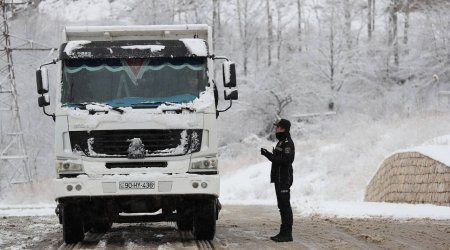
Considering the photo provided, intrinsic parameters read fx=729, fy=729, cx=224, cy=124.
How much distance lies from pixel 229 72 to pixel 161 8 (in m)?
50.0

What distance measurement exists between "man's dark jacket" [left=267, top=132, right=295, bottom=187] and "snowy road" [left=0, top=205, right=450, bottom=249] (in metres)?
0.94

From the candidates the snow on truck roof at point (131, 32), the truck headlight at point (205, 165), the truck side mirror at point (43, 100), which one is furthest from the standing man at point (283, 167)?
the truck side mirror at point (43, 100)

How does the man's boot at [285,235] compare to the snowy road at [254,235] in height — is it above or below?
above

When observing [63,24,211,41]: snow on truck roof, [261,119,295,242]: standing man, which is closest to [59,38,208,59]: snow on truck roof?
[63,24,211,41]: snow on truck roof

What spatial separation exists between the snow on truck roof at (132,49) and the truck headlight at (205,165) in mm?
1665

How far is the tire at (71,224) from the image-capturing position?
419 inches

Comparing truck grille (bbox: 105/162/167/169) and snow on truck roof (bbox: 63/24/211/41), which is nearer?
truck grille (bbox: 105/162/167/169)

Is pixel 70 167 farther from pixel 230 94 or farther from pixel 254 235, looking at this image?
pixel 254 235

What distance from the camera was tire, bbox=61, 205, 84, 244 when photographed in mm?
10641

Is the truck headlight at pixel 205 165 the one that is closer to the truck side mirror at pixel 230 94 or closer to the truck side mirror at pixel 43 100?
the truck side mirror at pixel 230 94

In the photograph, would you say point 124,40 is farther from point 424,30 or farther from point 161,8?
point 161,8

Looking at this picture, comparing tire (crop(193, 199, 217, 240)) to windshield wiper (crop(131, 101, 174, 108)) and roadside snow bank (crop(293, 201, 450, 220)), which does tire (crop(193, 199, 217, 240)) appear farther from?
roadside snow bank (crop(293, 201, 450, 220))

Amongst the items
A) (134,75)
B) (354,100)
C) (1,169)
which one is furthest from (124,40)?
(354,100)

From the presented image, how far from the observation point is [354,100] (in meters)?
50.1
